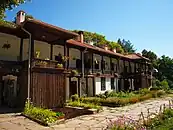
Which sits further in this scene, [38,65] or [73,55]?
[73,55]

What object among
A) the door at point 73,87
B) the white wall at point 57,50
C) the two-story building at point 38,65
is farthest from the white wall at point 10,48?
the door at point 73,87

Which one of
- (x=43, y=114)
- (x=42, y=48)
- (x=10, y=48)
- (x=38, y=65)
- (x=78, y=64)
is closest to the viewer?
(x=43, y=114)

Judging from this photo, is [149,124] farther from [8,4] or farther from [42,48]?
[42,48]

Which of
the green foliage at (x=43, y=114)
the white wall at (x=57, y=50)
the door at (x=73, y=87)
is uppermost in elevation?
the white wall at (x=57, y=50)

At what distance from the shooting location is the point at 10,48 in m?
16.8

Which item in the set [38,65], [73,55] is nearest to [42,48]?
[38,65]

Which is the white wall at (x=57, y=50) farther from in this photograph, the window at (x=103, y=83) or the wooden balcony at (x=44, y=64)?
the window at (x=103, y=83)

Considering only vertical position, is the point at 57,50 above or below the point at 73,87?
above

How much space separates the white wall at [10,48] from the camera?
16.2 meters

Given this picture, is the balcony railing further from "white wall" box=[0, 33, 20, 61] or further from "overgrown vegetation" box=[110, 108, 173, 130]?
"overgrown vegetation" box=[110, 108, 173, 130]

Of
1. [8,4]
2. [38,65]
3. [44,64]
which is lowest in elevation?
[38,65]

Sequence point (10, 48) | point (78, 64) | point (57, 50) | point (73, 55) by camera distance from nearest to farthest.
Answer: point (10, 48) < point (57, 50) < point (73, 55) < point (78, 64)

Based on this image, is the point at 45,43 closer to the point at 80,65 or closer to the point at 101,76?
the point at 80,65

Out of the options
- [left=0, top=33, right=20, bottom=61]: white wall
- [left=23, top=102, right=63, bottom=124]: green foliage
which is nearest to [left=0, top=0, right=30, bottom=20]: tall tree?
[left=23, top=102, right=63, bottom=124]: green foliage
